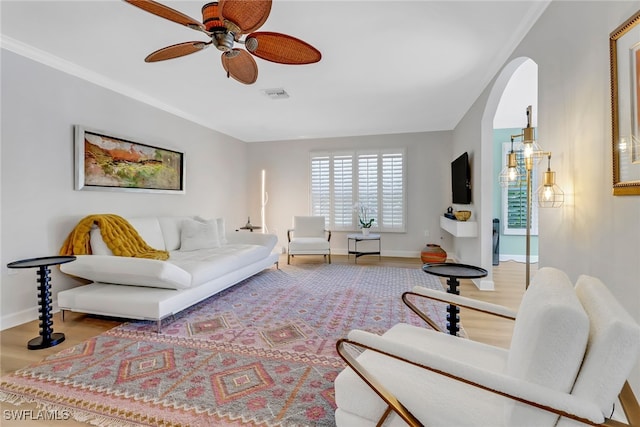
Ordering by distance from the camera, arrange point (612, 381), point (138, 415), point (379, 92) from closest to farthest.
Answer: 1. point (612, 381)
2. point (138, 415)
3. point (379, 92)

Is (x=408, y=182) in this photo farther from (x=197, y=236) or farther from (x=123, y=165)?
(x=123, y=165)

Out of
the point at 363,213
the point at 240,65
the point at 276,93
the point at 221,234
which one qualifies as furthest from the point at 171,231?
the point at 363,213

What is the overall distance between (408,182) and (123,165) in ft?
16.3

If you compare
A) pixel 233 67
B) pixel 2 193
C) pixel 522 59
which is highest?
pixel 522 59

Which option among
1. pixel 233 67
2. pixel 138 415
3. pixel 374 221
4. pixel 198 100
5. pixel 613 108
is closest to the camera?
pixel 613 108

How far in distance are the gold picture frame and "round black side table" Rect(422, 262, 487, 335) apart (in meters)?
0.90

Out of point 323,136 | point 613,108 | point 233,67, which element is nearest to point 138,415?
point 233,67

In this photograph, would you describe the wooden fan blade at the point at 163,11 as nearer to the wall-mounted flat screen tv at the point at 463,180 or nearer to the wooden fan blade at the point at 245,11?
the wooden fan blade at the point at 245,11

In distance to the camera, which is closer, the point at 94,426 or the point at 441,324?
the point at 94,426

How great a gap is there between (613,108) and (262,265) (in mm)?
4062

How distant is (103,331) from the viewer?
2.69 m

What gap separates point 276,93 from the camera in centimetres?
405

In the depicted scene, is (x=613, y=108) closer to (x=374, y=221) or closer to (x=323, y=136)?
(x=374, y=221)
